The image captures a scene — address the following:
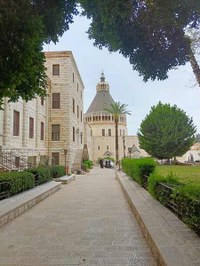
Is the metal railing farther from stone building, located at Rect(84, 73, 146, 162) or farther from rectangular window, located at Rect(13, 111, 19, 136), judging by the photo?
stone building, located at Rect(84, 73, 146, 162)

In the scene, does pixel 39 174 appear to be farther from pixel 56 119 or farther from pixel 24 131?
pixel 56 119

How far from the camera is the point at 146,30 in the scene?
340 inches

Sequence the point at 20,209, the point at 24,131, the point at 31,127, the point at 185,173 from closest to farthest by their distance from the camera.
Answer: the point at 20,209
the point at 24,131
the point at 185,173
the point at 31,127

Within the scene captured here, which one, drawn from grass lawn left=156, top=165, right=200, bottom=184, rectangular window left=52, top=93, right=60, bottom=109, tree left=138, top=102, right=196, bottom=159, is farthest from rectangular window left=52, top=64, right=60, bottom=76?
tree left=138, top=102, right=196, bottom=159

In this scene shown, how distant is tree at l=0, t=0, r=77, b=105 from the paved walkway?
3267mm

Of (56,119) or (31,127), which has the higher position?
(56,119)

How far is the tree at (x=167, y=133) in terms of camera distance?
4856 centimetres

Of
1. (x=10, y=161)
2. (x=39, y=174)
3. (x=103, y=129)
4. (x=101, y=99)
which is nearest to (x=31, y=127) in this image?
(x=10, y=161)

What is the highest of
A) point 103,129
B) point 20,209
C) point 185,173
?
point 103,129

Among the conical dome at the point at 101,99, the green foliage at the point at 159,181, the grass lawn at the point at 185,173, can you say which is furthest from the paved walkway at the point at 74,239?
the conical dome at the point at 101,99

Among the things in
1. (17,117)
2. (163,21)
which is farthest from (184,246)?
(17,117)

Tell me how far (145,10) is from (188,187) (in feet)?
16.4

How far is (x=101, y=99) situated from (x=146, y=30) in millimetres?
85817

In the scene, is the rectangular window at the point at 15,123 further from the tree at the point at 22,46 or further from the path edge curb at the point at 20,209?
the tree at the point at 22,46
